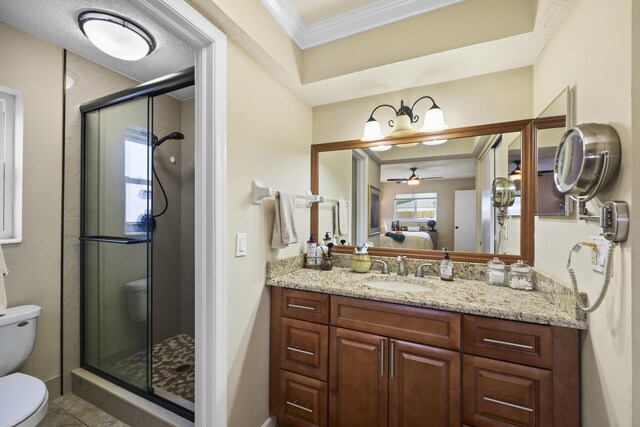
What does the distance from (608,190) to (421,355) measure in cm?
96

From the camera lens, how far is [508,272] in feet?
5.07

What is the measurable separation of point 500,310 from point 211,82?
5.35 feet

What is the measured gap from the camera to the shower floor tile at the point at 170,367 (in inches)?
70.1

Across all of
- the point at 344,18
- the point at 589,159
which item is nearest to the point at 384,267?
the point at 589,159

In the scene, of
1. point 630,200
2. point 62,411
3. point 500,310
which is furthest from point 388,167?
point 62,411

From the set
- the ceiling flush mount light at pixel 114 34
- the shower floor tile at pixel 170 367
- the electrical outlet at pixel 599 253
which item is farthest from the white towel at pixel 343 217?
the ceiling flush mount light at pixel 114 34

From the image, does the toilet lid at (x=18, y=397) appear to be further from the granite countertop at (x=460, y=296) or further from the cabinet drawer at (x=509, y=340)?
the cabinet drawer at (x=509, y=340)

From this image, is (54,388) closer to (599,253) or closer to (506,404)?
(506,404)

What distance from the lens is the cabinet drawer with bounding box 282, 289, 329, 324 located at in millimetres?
1486

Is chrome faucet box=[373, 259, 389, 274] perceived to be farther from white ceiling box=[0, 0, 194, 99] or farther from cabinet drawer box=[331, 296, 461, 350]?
white ceiling box=[0, 0, 194, 99]

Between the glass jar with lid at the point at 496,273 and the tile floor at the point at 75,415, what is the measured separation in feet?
7.82

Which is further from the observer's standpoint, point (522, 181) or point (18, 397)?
point (522, 181)

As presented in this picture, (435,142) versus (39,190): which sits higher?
(435,142)

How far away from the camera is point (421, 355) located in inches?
49.5
